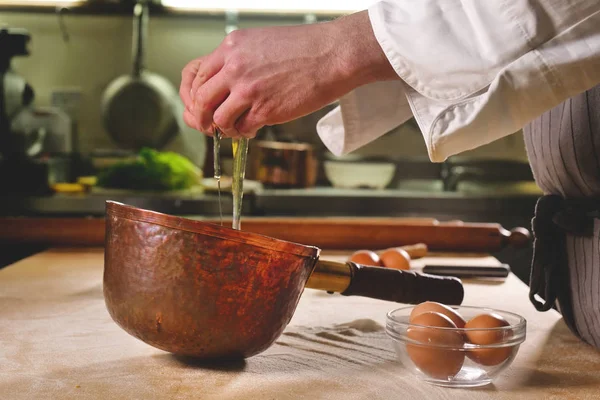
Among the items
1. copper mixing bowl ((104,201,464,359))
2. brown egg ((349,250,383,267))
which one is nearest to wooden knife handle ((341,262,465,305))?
copper mixing bowl ((104,201,464,359))

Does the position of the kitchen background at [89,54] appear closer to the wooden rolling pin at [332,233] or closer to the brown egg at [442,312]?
the wooden rolling pin at [332,233]

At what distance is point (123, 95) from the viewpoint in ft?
14.3

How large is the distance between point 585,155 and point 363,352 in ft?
1.40

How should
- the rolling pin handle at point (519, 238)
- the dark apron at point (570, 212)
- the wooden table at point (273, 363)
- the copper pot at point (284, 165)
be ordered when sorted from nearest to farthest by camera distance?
1. the wooden table at point (273, 363)
2. the dark apron at point (570, 212)
3. the rolling pin handle at point (519, 238)
4. the copper pot at point (284, 165)

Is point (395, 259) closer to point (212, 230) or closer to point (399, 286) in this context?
point (399, 286)

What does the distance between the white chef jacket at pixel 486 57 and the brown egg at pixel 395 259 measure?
2.44 ft

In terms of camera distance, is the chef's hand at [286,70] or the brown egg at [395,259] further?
the brown egg at [395,259]

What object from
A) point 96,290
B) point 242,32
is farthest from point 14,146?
point 242,32

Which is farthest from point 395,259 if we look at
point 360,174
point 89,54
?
point 89,54

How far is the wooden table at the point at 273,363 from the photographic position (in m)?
0.83

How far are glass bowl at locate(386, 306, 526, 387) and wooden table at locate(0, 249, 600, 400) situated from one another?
0.06 ft

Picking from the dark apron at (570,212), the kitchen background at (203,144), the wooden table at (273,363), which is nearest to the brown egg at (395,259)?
the wooden table at (273,363)

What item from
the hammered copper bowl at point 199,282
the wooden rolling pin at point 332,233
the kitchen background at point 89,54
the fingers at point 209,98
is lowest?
the wooden rolling pin at point 332,233

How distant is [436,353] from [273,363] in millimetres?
218
